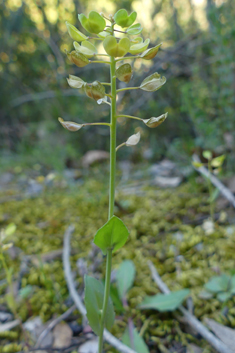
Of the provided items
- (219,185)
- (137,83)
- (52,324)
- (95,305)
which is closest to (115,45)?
(95,305)

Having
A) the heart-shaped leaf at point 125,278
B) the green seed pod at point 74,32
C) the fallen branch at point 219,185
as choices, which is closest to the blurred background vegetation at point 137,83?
the fallen branch at point 219,185

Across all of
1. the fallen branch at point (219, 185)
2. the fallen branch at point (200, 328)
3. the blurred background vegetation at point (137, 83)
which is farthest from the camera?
the blurred background vegetation at point (137, 83)

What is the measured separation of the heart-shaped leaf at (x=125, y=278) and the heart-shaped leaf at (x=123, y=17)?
860 millimetres

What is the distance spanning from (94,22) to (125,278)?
0.88 m

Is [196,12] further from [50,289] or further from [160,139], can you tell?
[50,289]

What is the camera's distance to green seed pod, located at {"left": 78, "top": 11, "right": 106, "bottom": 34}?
514 mm

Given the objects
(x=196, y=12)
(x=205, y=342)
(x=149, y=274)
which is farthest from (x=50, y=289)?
(x=196, y=12)

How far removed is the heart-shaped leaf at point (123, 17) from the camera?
542 millimetres

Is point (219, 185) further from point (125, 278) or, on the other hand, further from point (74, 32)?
point (74, 32)

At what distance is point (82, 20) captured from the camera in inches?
21.0

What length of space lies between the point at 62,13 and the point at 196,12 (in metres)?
1.64

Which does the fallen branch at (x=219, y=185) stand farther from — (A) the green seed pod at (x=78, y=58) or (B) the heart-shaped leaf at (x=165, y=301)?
(A) the green seed pod at (x=78, y=58)

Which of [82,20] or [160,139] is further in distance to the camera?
[160,139]

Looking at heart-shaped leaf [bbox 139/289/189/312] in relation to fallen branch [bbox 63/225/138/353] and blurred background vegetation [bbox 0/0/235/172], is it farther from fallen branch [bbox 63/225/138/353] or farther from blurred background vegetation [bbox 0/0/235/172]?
blurred background vegetation [bbox 0/0/235/172]
